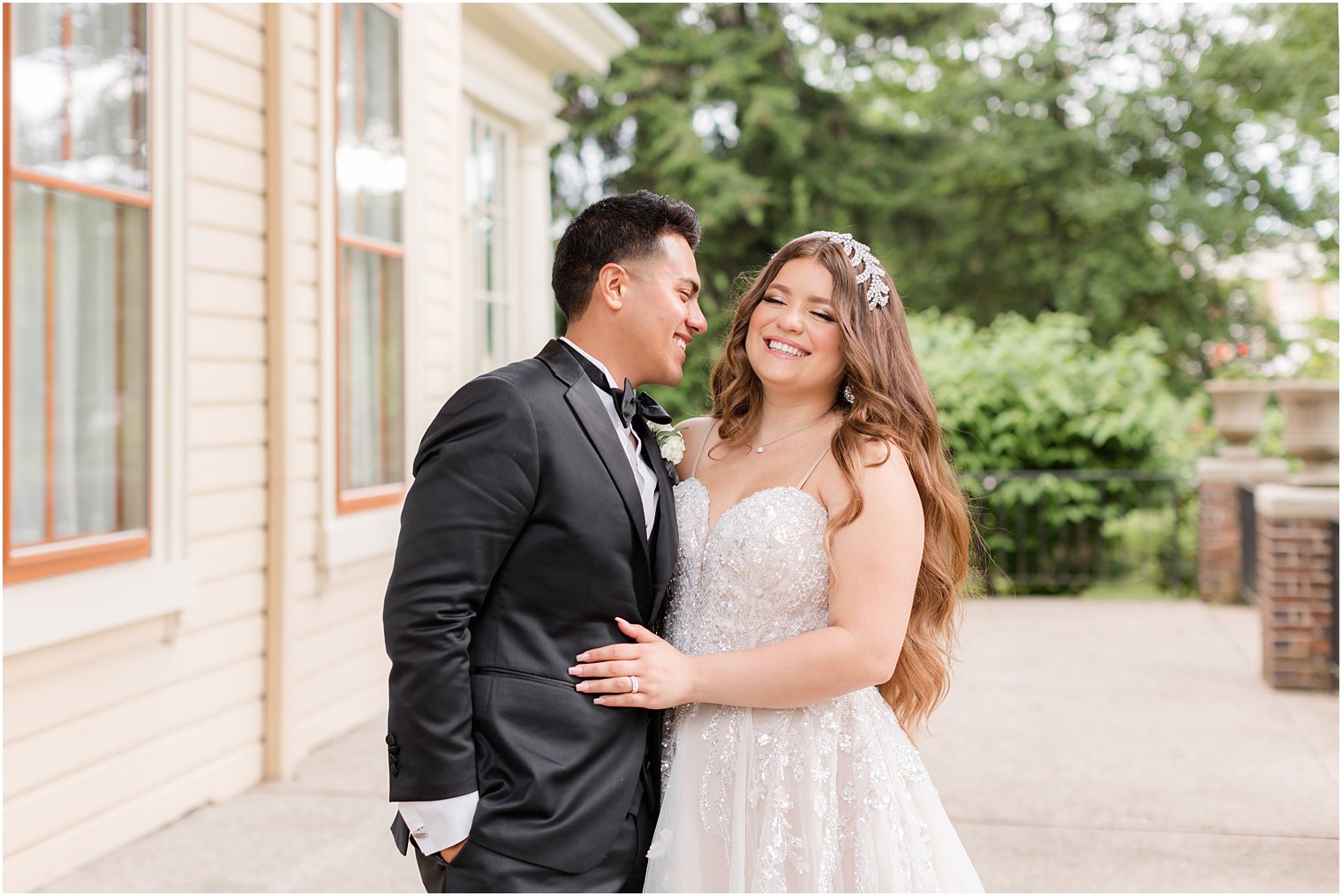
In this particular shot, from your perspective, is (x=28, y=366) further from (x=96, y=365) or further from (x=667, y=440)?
(x=667, y=440)

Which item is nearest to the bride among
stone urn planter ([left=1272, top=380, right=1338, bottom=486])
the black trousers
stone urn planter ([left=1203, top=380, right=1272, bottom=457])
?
the black trousers

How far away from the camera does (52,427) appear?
13.2ft

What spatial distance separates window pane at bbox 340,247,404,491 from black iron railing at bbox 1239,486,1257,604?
674 centimetres

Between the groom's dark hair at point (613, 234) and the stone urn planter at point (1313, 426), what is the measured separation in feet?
23.4

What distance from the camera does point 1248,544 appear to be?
9633mm

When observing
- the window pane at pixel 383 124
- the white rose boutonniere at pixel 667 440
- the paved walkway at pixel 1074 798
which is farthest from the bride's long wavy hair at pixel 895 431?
the window pane at pixel 383 124

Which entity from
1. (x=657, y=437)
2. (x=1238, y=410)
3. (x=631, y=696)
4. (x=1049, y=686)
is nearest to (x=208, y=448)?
(x=657, y=437)

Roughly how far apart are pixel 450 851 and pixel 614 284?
3.74ft

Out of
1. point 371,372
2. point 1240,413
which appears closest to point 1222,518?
point 1240,413

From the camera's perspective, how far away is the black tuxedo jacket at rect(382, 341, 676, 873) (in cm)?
210

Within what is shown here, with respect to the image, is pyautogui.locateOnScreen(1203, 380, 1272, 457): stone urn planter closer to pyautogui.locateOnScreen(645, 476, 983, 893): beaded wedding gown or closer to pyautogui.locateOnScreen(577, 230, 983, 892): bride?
pyautogui.locateOnScreen(577, 230, 983, 892): bride

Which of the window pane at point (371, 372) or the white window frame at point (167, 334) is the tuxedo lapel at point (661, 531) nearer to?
the white window frame at point (167, 334)

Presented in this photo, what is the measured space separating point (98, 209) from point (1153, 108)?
17.1 metres

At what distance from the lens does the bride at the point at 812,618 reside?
7.95 ft
